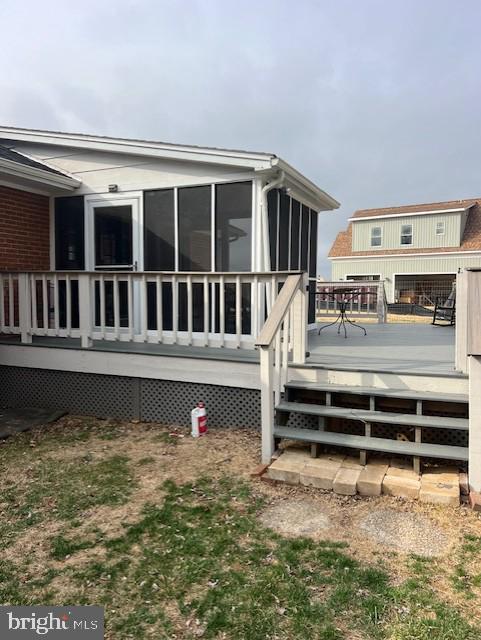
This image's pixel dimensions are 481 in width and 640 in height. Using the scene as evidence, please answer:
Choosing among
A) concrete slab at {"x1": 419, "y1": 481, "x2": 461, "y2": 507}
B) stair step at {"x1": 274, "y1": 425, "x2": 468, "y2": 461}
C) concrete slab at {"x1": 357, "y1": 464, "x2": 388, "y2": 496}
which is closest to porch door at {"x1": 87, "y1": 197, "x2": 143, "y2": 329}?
stair step at {"x1": 274, "y1": 425, "x2": 468, "y2": 461}

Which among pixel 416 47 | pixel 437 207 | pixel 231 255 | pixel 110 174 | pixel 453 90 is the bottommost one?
pixel 231 255

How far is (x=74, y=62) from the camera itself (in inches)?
466

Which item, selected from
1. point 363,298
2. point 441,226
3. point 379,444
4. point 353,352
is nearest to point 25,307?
point 353,352

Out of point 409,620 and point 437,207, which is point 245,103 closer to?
point 437,207

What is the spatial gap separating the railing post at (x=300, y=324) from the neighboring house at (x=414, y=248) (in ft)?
64.6

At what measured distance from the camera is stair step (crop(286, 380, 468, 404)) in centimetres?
336

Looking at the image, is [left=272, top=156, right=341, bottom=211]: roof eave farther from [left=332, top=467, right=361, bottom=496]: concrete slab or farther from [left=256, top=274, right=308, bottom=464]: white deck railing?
[left=332, top=467, right=361, bottom=496]: concrete slab

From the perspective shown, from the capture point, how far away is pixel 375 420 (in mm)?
3373

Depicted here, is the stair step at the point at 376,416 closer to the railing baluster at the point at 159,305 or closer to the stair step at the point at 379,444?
the stair step at the point at 379,444

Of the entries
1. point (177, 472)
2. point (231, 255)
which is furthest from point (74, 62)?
point (177, 472)

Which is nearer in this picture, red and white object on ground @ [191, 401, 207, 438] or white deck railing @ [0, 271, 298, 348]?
red and white object on ground @ [191, 401, 207, 438]

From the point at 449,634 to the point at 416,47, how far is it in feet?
42.8

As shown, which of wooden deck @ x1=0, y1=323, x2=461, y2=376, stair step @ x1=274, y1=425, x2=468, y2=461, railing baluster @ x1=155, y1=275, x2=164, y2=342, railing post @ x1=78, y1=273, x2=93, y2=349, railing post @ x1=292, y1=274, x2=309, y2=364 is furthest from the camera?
railing post @ x1=78, y1=273, x2=93, y2=349

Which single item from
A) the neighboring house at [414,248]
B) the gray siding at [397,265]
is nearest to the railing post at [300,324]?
the gray siding at [397,265]
